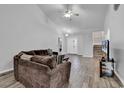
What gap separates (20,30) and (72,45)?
729 centimetres

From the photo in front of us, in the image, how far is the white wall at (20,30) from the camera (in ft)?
14.2

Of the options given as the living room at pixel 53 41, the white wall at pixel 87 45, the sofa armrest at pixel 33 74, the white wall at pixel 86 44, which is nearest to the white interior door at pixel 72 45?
the white wall at pixel 86 44

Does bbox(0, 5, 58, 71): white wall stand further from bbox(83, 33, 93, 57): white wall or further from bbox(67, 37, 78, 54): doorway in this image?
bbox(67, 37, 78, 54): doorway

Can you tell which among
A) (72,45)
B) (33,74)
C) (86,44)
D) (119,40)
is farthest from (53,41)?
(33,74)

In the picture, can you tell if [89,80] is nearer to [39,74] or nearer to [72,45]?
[39,74]

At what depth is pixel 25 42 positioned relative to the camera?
217 inches

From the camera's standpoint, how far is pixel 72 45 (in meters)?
11.9

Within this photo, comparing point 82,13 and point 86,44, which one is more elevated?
point 82,13

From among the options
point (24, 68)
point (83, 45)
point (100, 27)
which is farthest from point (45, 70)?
point (83, 45)

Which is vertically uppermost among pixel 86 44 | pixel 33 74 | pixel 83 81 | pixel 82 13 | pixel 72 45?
pixel 82 13

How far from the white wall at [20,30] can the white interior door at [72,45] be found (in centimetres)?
455
